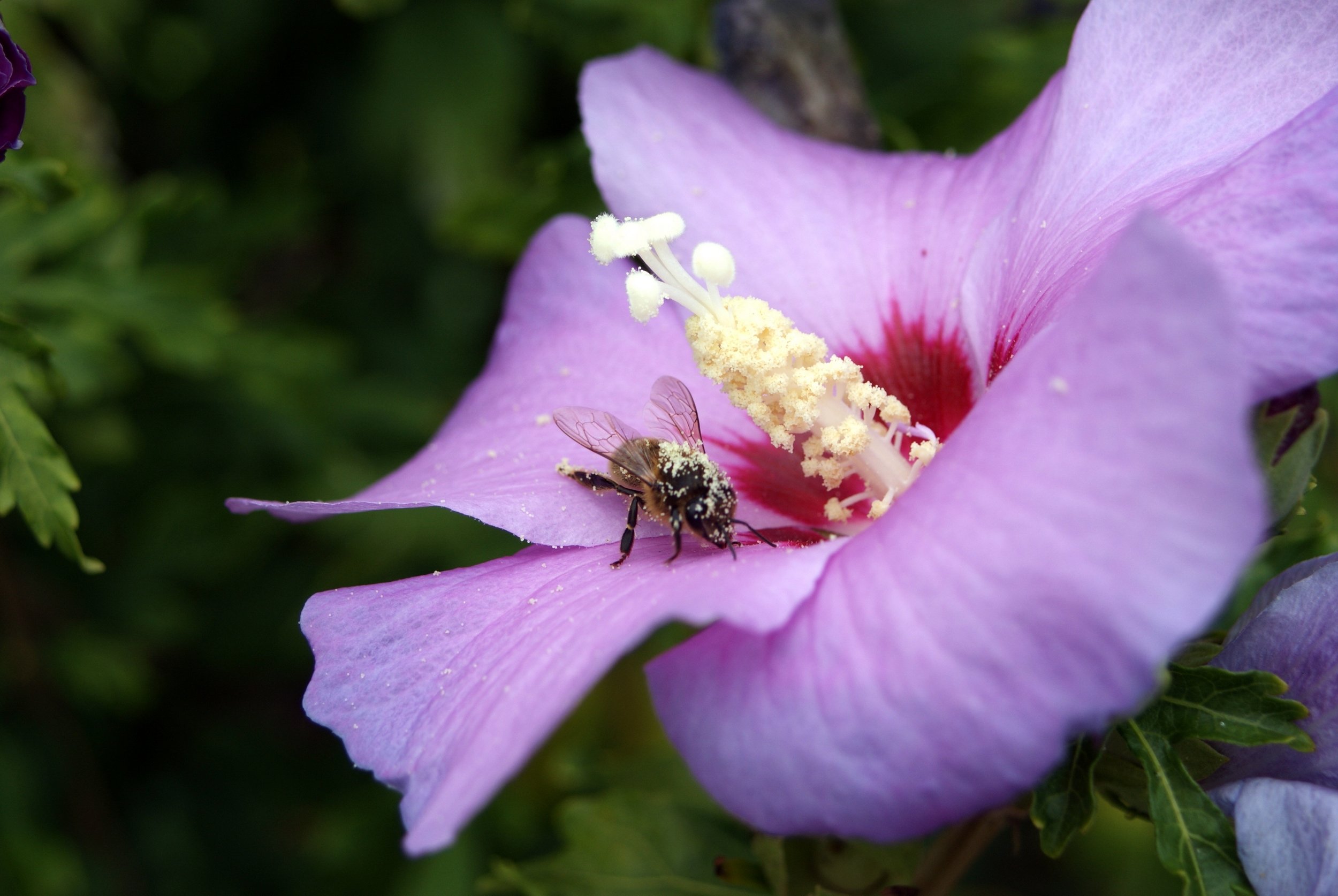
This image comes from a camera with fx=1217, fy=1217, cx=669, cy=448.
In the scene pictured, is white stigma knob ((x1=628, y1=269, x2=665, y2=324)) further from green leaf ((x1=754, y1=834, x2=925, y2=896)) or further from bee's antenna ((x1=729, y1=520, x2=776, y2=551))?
green leaf ((x1=754, y1=834, x2=925, y2=896))

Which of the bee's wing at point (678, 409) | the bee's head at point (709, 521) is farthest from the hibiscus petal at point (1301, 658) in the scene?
the bee's wing at point (678, 409)

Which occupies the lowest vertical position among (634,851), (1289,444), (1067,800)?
(634,851)

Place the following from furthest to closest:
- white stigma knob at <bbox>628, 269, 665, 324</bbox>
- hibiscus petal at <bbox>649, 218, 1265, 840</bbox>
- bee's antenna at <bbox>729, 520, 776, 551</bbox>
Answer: white stigma knob at <bbox>628, 269, 665, 324</bbox> → bee's antenna at <bbox>729, 520, 776, 551</bbox> → hibiscus petal at <bbox>649, 218, 1265, 840</bbox>

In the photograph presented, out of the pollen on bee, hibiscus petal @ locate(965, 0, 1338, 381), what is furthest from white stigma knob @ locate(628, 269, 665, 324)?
hibiscus petal @ locate(965, 0, 1338, 381)

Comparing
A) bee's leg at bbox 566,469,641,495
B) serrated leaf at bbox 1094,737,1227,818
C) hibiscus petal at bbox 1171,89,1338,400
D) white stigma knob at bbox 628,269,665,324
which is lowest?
serrated leaf at bbox 1094,737,1227,818

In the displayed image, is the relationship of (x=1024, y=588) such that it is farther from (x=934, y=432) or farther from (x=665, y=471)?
(x=934, y=432)

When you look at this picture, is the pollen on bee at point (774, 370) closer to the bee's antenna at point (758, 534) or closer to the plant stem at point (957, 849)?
the bee's antenna at point (758, 534)

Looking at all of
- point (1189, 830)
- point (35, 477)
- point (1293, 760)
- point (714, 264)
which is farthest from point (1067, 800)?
point (35, 477)
